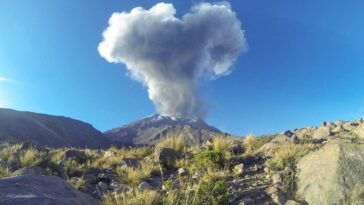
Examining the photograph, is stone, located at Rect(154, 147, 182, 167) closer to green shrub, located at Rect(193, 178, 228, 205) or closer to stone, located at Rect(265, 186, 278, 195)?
green shrub, located at Rect(193, 178, 228, 205)

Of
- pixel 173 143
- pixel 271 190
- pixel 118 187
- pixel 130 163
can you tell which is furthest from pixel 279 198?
pixel 173 143

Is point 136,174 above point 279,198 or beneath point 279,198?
above

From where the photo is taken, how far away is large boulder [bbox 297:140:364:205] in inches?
312

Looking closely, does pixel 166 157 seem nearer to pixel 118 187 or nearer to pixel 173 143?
pixel 173 143

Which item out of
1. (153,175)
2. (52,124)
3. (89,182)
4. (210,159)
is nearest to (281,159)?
(210,159)

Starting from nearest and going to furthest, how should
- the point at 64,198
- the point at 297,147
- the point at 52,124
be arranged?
the point at 64,198 → the point at 297,147 → the point at 52,124

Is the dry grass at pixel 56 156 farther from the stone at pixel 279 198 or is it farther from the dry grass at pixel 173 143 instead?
the stone at pixel 279 198

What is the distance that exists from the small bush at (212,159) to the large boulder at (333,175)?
10.9 ft

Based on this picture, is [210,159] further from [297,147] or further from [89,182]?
[89,182]

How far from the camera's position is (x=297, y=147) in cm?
1192

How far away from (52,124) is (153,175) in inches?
7549

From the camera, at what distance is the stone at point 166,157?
13859 mm

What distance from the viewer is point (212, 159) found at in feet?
40.9

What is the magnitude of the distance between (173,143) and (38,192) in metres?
10.6
